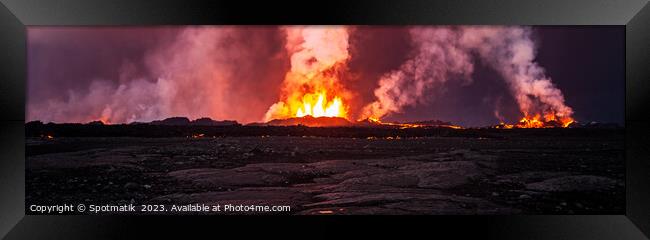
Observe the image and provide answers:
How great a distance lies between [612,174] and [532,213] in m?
1.06

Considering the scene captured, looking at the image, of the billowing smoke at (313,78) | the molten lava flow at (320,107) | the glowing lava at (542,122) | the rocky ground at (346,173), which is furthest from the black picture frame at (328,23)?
the molten lava flow at (320,107)

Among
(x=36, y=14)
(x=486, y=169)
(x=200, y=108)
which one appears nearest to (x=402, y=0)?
(x=486, y=169)

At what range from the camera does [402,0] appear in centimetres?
533

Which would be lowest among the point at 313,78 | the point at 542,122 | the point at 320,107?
the point at 542,122

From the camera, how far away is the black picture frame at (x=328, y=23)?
5.32 m

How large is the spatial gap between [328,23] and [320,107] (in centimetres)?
110

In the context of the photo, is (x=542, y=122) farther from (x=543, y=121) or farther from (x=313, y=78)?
(x=313, y=78)

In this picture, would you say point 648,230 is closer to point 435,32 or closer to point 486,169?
point 486,169

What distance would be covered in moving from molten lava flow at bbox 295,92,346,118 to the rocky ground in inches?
12.0

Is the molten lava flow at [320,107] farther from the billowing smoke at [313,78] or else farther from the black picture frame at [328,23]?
the black picture frame at [328,23]

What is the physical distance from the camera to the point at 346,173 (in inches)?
229

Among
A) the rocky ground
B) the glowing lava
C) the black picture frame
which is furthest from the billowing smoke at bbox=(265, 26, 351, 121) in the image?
the glowing lava

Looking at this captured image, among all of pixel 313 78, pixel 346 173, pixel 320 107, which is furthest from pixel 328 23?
pixel 346 173

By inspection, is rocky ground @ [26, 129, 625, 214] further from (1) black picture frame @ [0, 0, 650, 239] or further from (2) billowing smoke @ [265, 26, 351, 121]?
(2) billowing smoke @ [265, 26, 351, 121]
